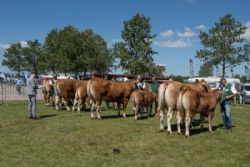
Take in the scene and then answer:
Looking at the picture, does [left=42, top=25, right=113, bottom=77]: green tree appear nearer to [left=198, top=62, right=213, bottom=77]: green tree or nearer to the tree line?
the tree line

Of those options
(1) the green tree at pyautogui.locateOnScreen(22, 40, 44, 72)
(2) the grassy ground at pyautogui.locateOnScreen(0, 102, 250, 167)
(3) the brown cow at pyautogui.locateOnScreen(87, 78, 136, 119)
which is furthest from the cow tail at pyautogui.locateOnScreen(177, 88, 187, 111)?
(1) the green tree at pyautogui.locateOnScreen(22, 40, 44, 72)

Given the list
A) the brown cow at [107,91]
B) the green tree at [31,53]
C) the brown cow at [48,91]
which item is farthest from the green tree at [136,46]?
the green tree at [31,53]

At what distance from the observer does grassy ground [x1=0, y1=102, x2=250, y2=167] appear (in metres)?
9.16

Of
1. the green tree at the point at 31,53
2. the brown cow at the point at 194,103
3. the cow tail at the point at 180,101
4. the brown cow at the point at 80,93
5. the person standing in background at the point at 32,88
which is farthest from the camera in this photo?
the green tree at the point at 31,53

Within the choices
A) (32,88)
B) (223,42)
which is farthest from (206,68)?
(32,88)

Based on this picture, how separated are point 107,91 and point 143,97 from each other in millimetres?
1703

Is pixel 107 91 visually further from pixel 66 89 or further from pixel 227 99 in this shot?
pixel 227 99

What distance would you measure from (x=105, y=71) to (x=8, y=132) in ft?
165

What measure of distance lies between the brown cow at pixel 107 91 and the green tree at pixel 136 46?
28431mm

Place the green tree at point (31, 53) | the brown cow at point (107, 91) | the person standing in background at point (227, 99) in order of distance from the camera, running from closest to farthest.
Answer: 1. the person standing in background at point (227, 99)
2. the brown cow at point (107, 91)
3. the green tree at point (31, 53)

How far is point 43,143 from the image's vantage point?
11.2 meters

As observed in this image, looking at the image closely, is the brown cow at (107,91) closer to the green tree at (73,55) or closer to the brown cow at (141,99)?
the brown cow at (141,99)

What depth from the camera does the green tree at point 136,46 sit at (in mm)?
46969

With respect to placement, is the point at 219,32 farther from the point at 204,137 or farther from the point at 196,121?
the point at 204,137
